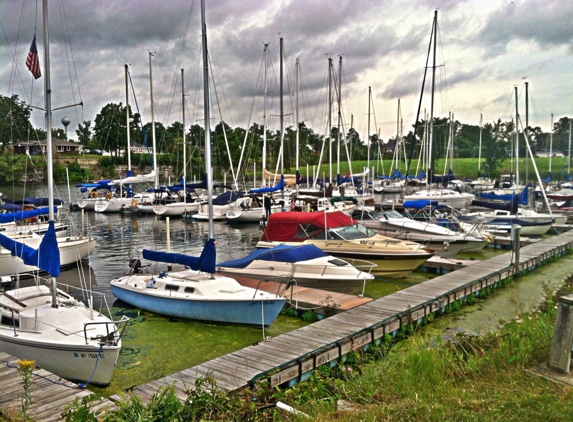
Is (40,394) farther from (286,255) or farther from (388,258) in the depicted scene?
(388,258)

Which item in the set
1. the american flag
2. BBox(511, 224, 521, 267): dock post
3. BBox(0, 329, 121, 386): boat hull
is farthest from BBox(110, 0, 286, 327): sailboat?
BBox(511, 224, 521, 267): dock post

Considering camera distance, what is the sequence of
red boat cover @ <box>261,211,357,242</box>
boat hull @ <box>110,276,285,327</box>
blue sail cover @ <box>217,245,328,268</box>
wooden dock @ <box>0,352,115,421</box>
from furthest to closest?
red boat cover @ <box>261,211,357,242</box>
blue sail cover @ <box>217,245,328,268</box>
boat hull @ <box>110,276,285,327</box>
wooden dock @ <box>0,352,115,421</box>

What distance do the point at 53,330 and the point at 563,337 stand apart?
9.29 metres

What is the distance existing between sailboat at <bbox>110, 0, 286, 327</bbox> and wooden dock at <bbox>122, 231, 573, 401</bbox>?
1.87 metres

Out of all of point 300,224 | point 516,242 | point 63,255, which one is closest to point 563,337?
point 516,242

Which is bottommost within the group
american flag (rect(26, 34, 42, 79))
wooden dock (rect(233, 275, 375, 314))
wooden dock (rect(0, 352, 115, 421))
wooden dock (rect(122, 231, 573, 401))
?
wooden dock (rect(233, 275, 375, 314))

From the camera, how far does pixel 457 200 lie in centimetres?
4316

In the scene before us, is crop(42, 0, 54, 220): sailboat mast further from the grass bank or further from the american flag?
the grass bank

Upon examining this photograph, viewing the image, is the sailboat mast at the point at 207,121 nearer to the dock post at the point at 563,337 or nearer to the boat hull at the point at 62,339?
the boat hull at the point at 62,339

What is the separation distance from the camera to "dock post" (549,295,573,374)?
6.96 metres

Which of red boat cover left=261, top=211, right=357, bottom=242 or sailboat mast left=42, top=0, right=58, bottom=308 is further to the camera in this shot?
red boat cover left=261, top=211, right=357, bottom=242

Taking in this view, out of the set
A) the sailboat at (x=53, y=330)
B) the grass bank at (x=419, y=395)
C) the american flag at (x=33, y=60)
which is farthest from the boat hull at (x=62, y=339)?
the american flag at (x=33, y=60)

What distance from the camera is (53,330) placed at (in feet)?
33.7

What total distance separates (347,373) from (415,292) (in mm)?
5883
